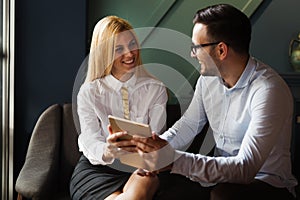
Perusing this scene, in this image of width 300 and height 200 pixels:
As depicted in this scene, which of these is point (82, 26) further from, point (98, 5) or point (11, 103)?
point (11, 103)

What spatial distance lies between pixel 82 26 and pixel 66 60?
206 mm

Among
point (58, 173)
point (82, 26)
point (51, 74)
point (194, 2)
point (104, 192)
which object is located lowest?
point (58, 173)

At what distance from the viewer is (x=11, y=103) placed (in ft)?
8.39

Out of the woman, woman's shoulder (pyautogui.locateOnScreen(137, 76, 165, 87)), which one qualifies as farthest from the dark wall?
woman's shoulder (pyautogui.locateOnScreen(137, 76, 165, 87))

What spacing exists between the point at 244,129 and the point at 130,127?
51 centimetres

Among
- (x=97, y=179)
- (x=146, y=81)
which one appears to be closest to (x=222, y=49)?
(x=146, y=81)

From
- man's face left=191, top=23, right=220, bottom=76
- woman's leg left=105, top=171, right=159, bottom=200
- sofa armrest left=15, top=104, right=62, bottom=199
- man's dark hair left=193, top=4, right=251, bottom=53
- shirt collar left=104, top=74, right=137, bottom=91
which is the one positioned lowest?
sofa armrest left=15, top=104, right=62, bottom=199

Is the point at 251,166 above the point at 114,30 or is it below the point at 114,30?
below

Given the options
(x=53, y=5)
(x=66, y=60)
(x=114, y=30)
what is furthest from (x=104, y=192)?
(x=53, y=5)

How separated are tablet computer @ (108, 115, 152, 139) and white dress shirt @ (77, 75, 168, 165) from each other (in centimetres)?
47

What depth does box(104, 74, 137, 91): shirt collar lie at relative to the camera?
2225 mm

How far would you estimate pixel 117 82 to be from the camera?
2225mm

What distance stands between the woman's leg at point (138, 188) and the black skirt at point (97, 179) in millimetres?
50

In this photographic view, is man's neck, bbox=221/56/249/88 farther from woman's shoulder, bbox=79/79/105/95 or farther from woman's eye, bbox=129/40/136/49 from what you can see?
woman's shoulder, bbox=79/79/105/95
